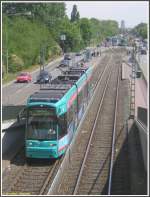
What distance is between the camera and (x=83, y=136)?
30.1 m

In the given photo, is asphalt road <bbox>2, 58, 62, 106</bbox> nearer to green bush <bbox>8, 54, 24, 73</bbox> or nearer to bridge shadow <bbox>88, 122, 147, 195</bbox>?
green bush <bbox>8, 54, 24, 73</bbox>

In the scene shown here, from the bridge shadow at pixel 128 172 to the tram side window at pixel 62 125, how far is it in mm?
2377

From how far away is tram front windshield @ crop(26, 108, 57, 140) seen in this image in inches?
918

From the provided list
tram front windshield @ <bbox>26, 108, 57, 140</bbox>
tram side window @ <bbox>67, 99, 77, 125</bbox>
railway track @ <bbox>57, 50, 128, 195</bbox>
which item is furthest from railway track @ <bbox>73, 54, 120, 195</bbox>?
tram front windshield @ <bbox>26, 108, 57, 140</bbox>

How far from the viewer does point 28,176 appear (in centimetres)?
2241

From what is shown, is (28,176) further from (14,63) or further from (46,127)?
(14,63)

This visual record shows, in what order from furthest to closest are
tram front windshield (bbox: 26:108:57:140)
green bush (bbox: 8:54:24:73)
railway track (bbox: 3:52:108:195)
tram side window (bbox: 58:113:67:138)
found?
green bush (bbox: 8:54:24:73) → tram side window (bbox: 58:113:67:138) → tram front windshield (bbox: 26:108:57:140) → railway track (bbox: 3:52:108:195)

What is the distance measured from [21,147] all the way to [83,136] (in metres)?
4.46

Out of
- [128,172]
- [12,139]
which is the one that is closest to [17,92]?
[12,139]

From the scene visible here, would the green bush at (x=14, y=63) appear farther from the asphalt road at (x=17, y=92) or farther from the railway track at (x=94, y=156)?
the railway track at (x=94, y=156)

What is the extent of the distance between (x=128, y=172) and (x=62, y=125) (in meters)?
3.64

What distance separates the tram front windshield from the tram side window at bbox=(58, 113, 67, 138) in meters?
0.23

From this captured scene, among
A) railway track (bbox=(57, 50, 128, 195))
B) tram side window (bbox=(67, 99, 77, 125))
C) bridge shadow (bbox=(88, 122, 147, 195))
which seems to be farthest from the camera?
tram side window (bbox=(67, 99, 77, 125))

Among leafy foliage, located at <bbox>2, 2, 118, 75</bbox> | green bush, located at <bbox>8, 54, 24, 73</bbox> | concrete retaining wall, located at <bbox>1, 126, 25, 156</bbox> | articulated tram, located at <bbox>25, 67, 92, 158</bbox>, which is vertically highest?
leafy foliage, located at <bbox>2, 2, 118, 75</bbox>
